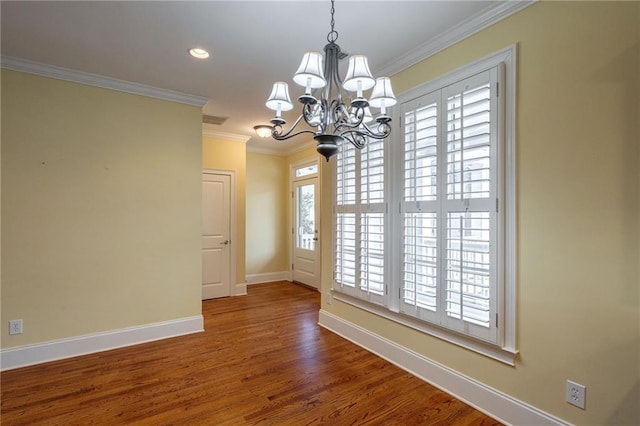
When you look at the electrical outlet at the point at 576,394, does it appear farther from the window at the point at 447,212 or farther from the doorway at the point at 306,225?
the doorway at the point at 306,225

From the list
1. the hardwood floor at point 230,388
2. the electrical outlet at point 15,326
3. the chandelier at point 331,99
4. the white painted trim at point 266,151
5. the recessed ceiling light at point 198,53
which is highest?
the recessed ceiling light at point 198,53

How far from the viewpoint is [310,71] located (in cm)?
155

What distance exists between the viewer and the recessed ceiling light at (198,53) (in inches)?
104

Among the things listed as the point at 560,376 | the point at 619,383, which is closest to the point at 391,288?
the point at 560,376

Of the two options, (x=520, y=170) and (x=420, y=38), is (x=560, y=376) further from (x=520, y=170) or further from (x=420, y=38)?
(x=420, y=38)

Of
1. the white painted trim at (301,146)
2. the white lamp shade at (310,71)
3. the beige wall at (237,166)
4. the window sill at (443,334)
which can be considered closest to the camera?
the white lamp shade at (310,71)

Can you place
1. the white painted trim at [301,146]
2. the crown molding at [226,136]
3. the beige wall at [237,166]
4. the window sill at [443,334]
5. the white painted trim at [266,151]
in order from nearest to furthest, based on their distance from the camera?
the window sill at [443,334] < the crown molding at [226,136] < the beige wall at [237,166] < the white painted trim at [301,146] < the white painted trim at [266,151]

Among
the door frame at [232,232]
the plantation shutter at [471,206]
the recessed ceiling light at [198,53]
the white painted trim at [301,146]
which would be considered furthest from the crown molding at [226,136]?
the plantation shutter at [471,206]

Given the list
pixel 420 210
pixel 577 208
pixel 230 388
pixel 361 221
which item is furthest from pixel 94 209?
pixel 577 208

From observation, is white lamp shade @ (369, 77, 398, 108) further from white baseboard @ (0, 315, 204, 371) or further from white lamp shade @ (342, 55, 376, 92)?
white baseboard @ (0, 315, 204, 371)

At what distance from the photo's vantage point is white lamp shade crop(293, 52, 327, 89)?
1556 millimetres

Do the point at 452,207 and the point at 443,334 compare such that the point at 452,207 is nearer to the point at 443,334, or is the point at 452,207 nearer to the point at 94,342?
the point at 443,334

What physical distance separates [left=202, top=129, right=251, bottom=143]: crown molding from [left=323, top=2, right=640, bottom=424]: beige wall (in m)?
4.07

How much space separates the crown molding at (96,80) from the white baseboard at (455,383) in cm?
319
